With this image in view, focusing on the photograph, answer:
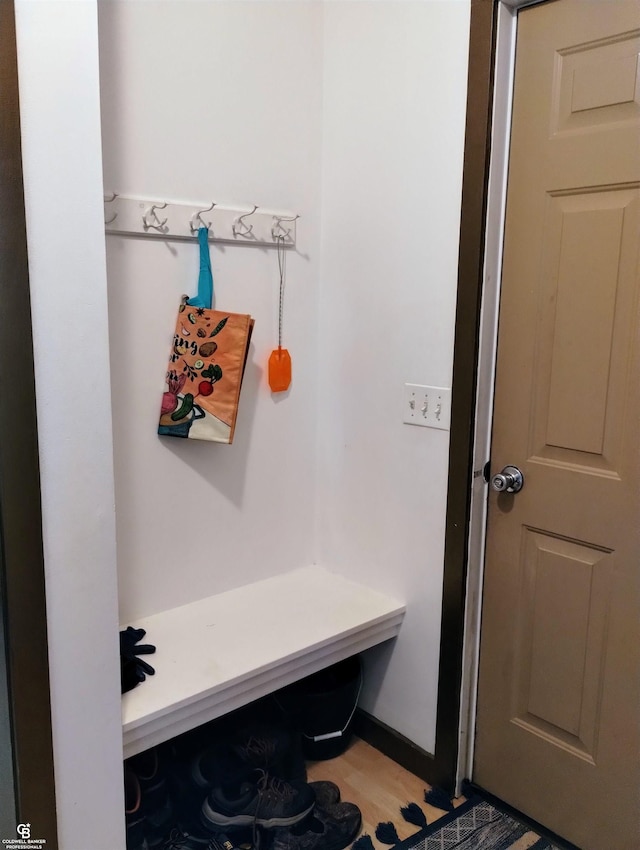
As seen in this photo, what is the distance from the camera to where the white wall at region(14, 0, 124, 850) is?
Result: 123cm

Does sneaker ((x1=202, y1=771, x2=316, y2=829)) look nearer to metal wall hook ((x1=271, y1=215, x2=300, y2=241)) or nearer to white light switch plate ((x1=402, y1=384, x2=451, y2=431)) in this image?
white light switch plate ((x1=402, y1=384, x2=451, y2=431))

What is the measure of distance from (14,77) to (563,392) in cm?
127

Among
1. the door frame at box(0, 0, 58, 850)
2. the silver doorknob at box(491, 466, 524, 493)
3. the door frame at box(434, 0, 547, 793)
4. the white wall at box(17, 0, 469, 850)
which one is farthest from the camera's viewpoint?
the silver doorknob at box(491, 466, 524, 493)

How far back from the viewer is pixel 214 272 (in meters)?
1.92

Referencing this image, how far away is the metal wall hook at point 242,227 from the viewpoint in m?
1.94

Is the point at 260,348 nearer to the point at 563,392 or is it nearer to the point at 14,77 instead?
the point at 563,392

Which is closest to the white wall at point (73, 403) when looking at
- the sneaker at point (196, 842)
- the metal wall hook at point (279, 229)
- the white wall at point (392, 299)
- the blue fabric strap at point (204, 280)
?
the sneaker at point (196, 842)

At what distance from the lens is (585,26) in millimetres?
1520

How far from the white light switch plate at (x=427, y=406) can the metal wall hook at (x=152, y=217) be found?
77 cm

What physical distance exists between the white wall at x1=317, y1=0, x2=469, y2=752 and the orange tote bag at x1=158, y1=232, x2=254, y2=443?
15.6 inches

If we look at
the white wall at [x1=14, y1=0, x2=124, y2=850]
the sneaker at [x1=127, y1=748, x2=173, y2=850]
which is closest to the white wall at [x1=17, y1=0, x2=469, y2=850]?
the white wall at [x1=14, y1=0, x2=124, y2=850]

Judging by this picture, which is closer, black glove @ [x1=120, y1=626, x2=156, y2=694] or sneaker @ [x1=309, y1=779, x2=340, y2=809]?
black glove @ [x1=120, y1=626, x2=156, y2=694]

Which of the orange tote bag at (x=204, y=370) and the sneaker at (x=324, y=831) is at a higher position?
the orange tote bag at (x=204, y=370)

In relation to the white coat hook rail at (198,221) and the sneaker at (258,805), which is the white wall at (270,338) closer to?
the white coat hook rail at (198,221)
